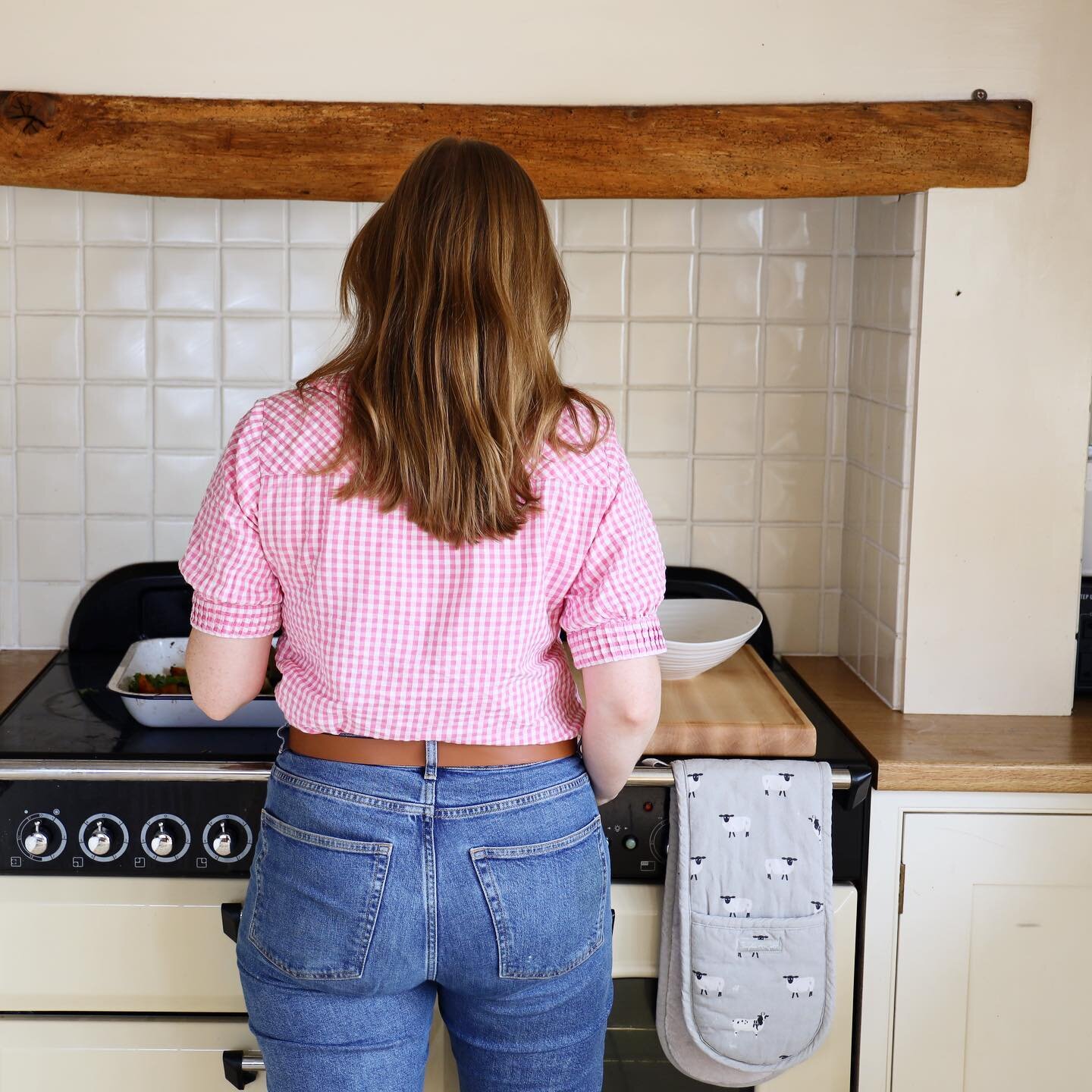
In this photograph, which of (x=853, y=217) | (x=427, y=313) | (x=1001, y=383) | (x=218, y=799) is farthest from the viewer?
(x=853, y=217)

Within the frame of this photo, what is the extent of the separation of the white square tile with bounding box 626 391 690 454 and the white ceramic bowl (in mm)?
266

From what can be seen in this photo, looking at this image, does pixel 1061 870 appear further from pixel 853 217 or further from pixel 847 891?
pixel 853 217

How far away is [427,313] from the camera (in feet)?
3.79

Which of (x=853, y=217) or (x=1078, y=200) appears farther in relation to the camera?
(x=853, y=217)

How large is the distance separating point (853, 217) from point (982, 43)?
0.41 metres

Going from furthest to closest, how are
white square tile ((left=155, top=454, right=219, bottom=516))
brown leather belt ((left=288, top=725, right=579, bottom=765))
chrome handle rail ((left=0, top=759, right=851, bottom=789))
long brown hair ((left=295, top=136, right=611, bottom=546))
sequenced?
white square tile ((left=155, top=454, right=219, bottom=516)) < chrome handle rail ((left=0, top=759, right=851, bottom=789)) < brown leather belt ((left=288, top=725, right=579, bottom=765)) < long brown hair ((left=295, top=136, right=611, bottom=546))

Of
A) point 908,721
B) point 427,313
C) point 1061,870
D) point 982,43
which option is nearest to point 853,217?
point 982,43

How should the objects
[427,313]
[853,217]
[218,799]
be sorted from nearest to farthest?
[427,313]
[218,799]
[853,217]

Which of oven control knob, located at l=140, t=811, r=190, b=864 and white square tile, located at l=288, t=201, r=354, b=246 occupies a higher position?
white square tile, located at l=288, t=201, r=354, b=246

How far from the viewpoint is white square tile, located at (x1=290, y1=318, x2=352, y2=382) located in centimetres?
214

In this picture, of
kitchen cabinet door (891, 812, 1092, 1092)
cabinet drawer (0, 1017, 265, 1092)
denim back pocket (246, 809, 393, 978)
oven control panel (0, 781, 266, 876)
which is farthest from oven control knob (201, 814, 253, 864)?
kitchen cabinet door (891, 812, 1092, 1092)

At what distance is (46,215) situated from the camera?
2.08 m

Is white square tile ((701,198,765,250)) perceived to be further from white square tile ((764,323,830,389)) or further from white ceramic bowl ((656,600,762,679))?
white ceramic bowl ((656,600,762,679))

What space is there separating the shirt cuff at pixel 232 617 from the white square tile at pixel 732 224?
1131 millimetres
